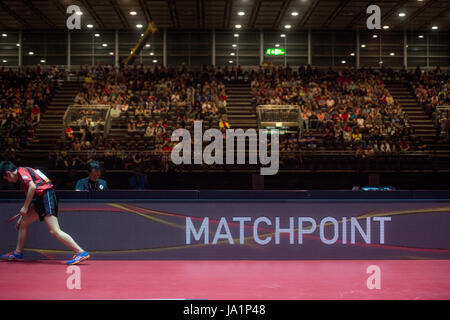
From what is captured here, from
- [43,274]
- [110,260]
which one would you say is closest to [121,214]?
[110,260]

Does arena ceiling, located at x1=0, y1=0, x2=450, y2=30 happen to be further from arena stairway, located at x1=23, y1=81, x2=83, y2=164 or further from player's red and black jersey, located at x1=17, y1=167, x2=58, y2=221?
player's red and black jersey, located at x1=17, y1=167, x2=58, y2=221

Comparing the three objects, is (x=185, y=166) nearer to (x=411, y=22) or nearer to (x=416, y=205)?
(x=416, y=205)

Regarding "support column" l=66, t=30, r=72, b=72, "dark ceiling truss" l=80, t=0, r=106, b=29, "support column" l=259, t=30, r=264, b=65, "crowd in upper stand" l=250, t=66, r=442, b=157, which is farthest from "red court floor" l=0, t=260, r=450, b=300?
"support column" l=66, t=30, r=72, b=72

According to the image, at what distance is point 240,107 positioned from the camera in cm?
2480

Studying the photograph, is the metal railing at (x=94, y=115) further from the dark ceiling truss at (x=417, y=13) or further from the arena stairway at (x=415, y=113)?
the dark ceiling truss at (x=417, y=13)

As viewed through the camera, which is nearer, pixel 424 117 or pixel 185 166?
pixel 185 166

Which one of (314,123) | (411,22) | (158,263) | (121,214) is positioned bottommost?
(158,263)

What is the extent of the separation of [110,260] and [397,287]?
14.0 feet

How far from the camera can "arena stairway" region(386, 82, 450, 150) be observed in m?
20.5

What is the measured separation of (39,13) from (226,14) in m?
11.3

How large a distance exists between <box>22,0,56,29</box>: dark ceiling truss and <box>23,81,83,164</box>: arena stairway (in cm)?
462

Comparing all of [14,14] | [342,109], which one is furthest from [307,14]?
[14,14]

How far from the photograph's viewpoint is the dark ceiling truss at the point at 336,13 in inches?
1109

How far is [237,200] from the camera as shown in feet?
26.4
